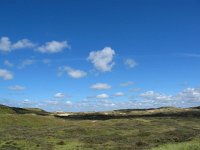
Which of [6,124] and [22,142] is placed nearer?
[22,142]

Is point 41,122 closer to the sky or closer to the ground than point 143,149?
closer to the sky

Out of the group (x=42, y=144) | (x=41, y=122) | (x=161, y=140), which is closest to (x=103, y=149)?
(x=42, y=144)

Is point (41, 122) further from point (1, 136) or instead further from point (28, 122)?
point (1, 136)

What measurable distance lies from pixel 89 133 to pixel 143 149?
94.8 ft

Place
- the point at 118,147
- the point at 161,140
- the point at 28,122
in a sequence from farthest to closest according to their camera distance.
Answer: the point at 28,122, the point at 161,140, the point at 118,147

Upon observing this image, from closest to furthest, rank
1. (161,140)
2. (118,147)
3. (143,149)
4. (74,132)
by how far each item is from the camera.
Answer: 1. (143,149)
2. (118,147)
3. (161,140)
4. (74,132)

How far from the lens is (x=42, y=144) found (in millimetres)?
59156

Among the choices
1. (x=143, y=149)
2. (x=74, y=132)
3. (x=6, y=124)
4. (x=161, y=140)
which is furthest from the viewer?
(x=6, y=124)

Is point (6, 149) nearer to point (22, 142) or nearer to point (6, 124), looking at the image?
point (22, 142)

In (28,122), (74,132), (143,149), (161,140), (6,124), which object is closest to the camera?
(143,149)

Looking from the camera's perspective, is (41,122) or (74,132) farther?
(41,122)

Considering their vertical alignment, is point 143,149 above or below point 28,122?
below

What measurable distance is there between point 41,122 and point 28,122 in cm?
531

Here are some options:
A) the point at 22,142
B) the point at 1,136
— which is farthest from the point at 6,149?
the point at 1,136
